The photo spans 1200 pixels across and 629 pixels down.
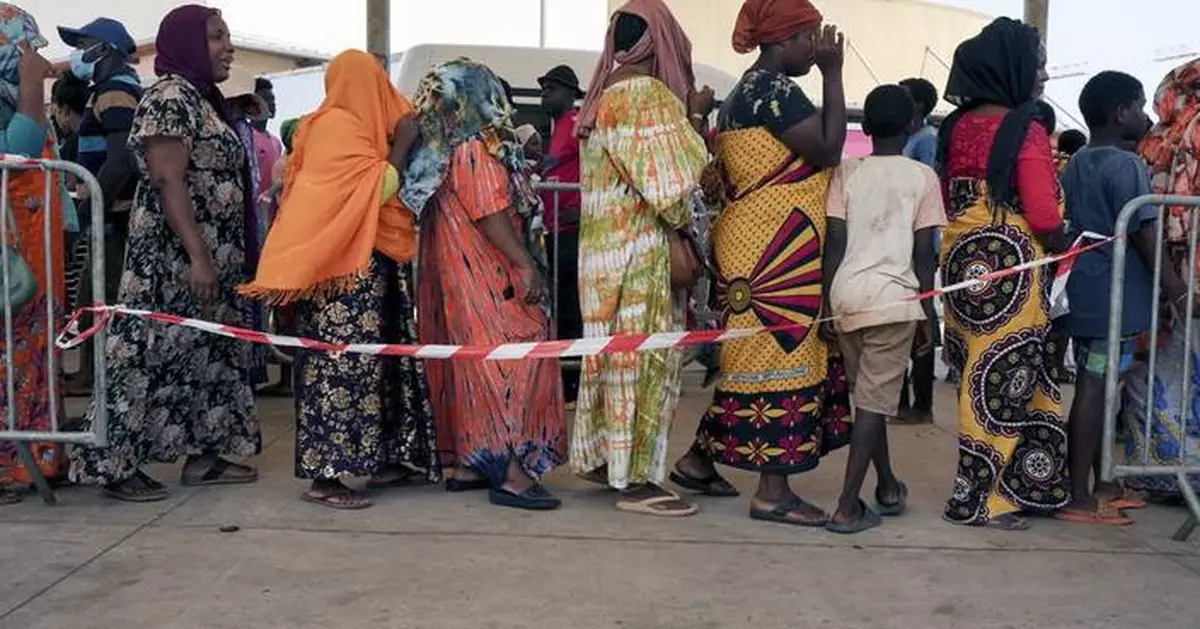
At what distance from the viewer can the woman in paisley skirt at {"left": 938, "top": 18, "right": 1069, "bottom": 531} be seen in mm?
4223

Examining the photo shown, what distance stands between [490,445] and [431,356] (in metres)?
0.40

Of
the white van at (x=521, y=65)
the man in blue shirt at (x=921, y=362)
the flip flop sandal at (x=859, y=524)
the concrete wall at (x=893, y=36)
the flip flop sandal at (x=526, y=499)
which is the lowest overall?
the flip flop sandal at (x=859, y=524)

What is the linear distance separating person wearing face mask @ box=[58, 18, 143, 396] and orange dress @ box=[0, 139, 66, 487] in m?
0.89

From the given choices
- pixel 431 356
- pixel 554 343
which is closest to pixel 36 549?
pixel 431 356

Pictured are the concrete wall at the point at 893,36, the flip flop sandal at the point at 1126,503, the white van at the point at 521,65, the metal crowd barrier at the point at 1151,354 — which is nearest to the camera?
the metal crowd barrier at the point at 1151,354

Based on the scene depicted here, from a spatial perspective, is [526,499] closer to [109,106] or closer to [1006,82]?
Answer: [1006,82]

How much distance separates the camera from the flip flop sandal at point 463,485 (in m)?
4.81

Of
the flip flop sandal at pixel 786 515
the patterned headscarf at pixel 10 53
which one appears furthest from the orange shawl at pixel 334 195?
the flip flop sandal at pixel 786 515

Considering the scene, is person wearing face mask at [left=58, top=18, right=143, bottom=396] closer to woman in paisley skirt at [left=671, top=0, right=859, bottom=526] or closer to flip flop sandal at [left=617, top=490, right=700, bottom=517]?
flip flop sandal at [left=617, top=490, right=700, bottom=517]

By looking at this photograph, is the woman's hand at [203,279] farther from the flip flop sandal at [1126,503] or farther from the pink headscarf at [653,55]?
the flip flop sandal at [1126,503]

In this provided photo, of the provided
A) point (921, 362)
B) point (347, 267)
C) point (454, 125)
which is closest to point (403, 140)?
point (454, 125)

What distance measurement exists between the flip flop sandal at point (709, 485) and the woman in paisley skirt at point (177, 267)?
5.82 ft

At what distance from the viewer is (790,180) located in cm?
428

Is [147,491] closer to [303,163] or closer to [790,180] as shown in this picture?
[303,163]
